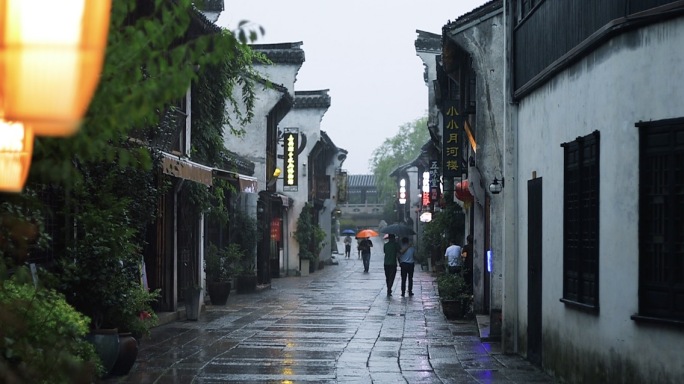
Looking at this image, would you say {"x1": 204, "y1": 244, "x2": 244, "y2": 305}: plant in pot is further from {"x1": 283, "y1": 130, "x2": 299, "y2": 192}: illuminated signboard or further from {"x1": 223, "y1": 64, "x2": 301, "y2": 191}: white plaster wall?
→ {"x1": 283, "y1": 130, "x2": 299, "y2": 192}: illuminated signboard

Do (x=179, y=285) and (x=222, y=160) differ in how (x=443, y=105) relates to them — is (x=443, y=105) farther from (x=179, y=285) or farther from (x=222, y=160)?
(x=179, y=285)

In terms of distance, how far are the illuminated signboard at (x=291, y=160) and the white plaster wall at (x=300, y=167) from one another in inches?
94.8

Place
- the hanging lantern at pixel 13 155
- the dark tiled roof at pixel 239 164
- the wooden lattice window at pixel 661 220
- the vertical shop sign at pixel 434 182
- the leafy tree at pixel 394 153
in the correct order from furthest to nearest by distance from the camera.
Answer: the leafy tree at pixel 394 153, the vertical shop sign at pixel 434 182, the dark tiled roof at pixel 239 164, the wooden lattice window at pixel 661 220, the hanging lantern at pixel 13 155

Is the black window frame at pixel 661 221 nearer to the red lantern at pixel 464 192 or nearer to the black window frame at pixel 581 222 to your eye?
the black window frame at pixel 581 222

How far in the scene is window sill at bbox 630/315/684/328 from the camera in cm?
974

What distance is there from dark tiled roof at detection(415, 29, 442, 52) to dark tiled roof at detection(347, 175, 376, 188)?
61.3 meters

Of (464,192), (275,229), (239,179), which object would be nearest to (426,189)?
(275,229)

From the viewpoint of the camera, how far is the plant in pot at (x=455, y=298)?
75.1 feet

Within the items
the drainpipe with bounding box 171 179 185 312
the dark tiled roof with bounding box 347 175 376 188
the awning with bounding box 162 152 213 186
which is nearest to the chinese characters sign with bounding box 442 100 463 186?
the drainpipe with bounding box 171 179 185 312

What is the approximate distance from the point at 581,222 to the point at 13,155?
8.64 m

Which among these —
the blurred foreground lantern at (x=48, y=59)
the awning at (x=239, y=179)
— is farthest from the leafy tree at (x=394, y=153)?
the blurred foreground lantern at (x=48, y=59)

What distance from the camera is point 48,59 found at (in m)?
3.82

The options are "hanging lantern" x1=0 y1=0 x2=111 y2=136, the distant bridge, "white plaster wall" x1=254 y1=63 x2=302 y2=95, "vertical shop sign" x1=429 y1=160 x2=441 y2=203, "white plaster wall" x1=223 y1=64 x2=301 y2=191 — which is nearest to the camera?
"hanging lantern" x1=0 y1=0 x2=111 y2=136

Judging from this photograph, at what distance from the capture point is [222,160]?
26812mm
